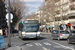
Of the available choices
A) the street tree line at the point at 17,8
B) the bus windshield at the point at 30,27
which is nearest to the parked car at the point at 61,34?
the bus windshield at the point at 30,27

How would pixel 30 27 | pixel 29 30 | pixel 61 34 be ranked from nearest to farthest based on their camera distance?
pixel 29 30 → pixel 30 27 → pixel 61 34

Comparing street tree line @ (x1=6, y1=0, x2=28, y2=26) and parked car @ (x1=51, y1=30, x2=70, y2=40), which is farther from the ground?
street tree line @ (x1=6, y1=0, x2=28, y2=26)

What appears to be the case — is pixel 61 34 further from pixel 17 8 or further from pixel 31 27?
pixel 17 8

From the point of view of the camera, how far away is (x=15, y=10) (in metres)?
60.8

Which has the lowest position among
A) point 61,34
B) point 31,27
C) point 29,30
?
point 61,34

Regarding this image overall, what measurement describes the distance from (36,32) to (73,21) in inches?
1453

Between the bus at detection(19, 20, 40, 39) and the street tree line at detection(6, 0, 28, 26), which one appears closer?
the bus at detection(19, 20, 40, 39)

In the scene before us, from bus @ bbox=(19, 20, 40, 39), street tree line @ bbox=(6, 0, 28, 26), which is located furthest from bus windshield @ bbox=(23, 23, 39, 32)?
street tree line @ bbox=(6, 0, 28, 26)

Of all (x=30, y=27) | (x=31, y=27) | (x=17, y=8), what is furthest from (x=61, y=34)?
(x=17, y=8)

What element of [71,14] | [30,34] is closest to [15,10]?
[71,14]

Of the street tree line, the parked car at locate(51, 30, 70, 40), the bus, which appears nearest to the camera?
the bus

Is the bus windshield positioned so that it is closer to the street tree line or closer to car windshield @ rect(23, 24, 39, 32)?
car windshield @ rect(23, 24, 39, 32)

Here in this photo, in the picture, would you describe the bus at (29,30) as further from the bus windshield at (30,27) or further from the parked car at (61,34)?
the parked car at (61,34)

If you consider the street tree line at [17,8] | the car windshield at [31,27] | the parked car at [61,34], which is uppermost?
the street tree line at [17,8]
